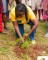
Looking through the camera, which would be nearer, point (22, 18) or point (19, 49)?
point (19, 49)

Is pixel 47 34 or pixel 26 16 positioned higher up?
pixel 26 16

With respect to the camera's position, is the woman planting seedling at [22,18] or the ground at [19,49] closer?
the ground at [19,49]

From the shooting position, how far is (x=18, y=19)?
234 inches

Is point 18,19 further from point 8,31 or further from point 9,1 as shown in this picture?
point 9,1

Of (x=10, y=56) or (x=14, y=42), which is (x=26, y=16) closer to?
(x=14, y=42)

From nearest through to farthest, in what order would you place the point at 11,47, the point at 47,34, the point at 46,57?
the point at 46,57 < the point at 11,47 < the point at 47,34

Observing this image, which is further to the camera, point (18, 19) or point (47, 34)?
point (47, 34)

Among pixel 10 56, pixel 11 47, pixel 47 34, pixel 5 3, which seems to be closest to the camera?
pixel 10 56

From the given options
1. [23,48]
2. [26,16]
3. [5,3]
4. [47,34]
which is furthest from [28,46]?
[5,3]

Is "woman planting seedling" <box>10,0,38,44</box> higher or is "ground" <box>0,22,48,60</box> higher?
"woman planting seedling" <box>10,0,38,44</box>

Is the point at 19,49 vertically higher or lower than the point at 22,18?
lower

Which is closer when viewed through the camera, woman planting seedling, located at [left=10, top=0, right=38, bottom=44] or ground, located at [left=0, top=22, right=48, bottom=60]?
ground, located at [left=0, top=22, right=48, bottom=60]

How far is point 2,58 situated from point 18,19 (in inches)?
40.4

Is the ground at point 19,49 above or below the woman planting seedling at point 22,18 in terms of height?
below
